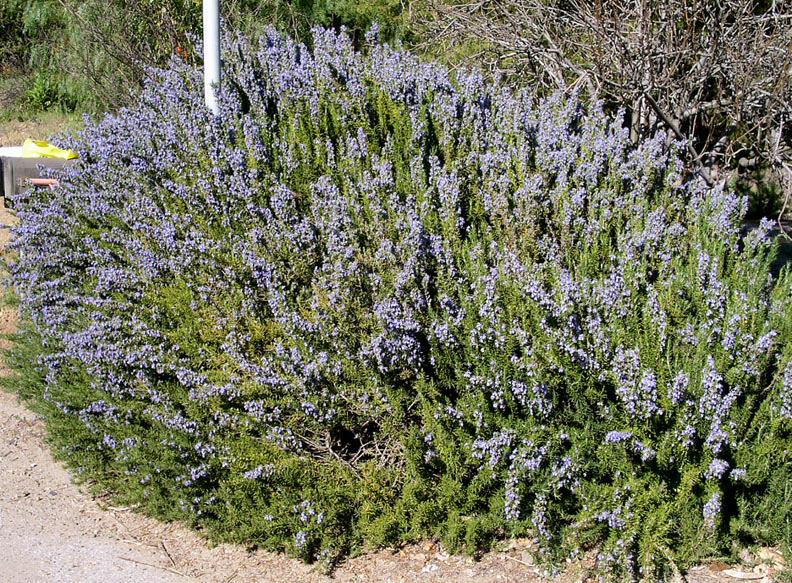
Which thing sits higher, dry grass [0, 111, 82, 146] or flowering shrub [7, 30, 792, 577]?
flowering shrub [7, 30, 792, 577]

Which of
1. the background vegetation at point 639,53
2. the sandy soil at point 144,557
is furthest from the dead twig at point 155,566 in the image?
the background vegetation at point 639,53

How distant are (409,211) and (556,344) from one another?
1.15m

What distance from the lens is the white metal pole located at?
5.75 m

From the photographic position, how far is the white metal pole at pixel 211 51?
5746mm

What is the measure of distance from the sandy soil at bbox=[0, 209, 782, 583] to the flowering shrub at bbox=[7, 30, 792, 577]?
0.12m

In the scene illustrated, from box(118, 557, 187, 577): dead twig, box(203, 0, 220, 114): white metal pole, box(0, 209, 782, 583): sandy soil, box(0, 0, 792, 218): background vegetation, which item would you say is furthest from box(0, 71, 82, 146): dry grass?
box(118, 557, 187, 577): dead twig

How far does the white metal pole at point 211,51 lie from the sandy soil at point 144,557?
247 centimetres

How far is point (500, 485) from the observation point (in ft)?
13.0

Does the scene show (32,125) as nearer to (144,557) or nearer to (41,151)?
(41,151)

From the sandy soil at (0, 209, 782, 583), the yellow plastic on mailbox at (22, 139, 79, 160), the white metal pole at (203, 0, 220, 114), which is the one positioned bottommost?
the sandy soil at (0, 209, 782, 583)

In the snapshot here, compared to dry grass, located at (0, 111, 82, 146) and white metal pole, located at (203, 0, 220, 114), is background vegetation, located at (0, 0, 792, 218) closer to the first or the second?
white metal pole, located at (203, 0, 220, 114)

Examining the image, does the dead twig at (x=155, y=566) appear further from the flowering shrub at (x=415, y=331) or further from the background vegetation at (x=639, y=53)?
the background vegetation at (x=639, y=53)

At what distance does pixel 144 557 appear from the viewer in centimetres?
440

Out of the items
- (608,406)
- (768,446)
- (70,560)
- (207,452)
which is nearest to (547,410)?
(608,406)
